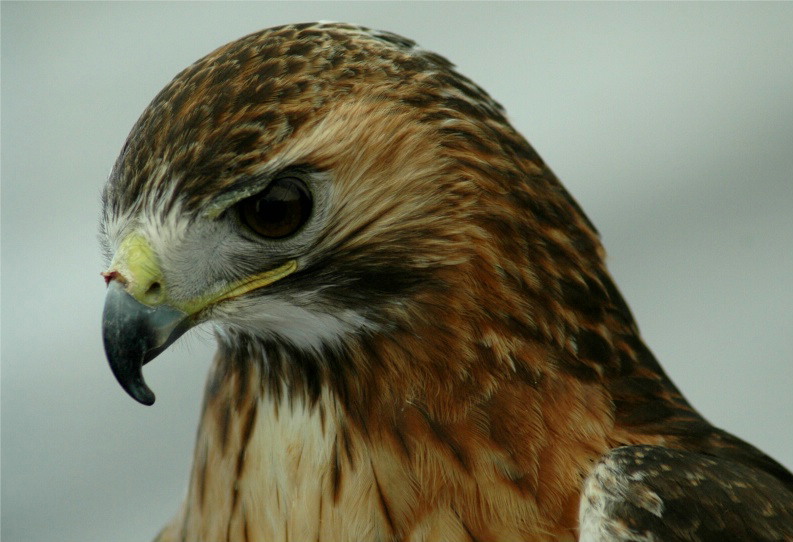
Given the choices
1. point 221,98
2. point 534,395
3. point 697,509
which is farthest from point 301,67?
point 697,509

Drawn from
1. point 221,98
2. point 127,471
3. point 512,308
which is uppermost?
point 221,98

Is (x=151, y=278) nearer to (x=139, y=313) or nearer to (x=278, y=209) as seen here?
(x=139, y=313)

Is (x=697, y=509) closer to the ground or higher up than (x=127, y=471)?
higher up

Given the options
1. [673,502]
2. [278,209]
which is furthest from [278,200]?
[673,502]

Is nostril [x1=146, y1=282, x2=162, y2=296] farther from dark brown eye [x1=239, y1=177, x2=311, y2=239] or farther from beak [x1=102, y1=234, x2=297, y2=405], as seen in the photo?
dark brown eye [x1=239, y1=177, x2=311, y2=239]

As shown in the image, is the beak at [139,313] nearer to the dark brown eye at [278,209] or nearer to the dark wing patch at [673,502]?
the dark brown eye at [278,209]

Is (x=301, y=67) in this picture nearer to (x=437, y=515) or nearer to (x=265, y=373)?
(x=265, y=373)

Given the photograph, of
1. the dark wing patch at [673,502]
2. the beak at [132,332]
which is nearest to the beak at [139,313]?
the beak at [132,332]
